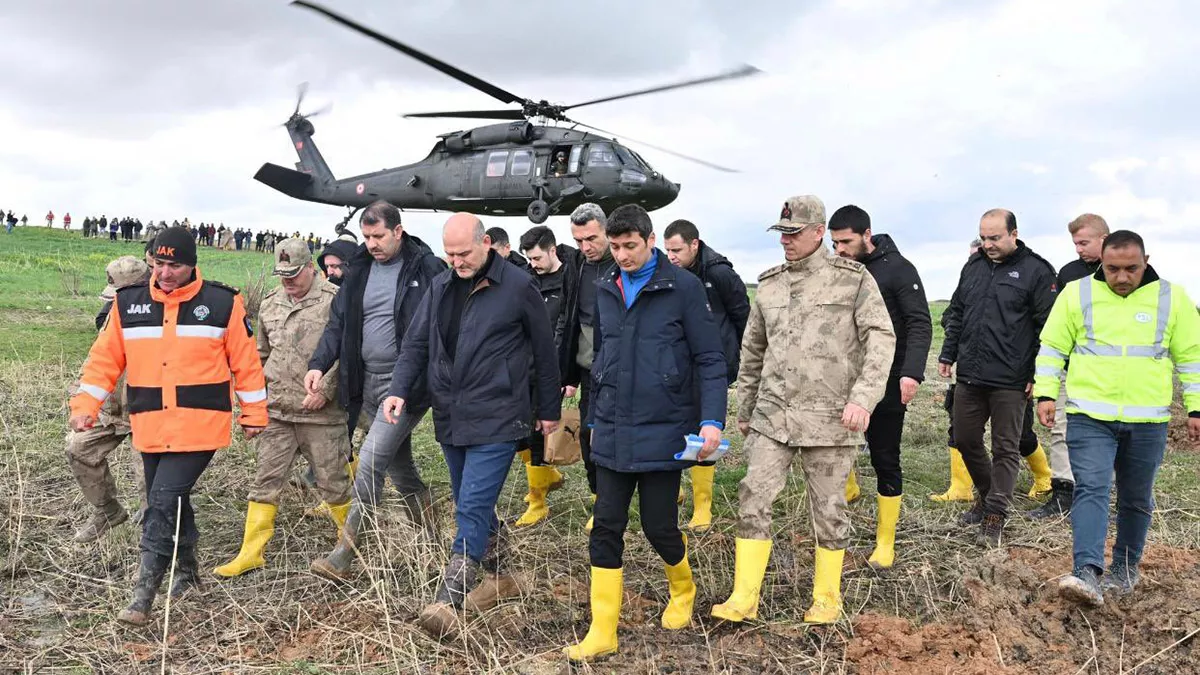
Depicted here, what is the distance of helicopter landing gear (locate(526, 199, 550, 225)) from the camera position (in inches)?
664

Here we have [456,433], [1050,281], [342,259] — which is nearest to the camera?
[456,433]

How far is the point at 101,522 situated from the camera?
219 inches

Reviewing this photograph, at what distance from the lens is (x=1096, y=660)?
379cm

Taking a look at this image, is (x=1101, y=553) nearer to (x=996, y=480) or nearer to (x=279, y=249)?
(x=996, y=480)

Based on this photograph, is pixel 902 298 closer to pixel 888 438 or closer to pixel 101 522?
pixel 888 438

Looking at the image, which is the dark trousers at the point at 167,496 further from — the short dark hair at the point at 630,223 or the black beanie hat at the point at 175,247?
the short dark hair at the point at 630,223

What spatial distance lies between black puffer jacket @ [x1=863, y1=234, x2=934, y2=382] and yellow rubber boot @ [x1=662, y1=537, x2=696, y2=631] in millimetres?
1875

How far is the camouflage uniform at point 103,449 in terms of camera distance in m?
5.32

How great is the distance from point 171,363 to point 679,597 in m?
2.79

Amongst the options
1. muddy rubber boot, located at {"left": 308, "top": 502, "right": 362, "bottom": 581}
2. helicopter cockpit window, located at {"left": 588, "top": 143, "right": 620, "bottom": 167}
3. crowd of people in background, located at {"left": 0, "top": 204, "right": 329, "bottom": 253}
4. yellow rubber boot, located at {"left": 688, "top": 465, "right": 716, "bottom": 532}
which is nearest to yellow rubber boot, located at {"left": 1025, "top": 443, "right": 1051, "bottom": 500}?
yellow rubber boot, located at {"left": 688, "top": 465, "right": 716, "bottom": 532}

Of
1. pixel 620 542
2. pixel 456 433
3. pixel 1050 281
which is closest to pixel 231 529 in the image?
pixel 456 433

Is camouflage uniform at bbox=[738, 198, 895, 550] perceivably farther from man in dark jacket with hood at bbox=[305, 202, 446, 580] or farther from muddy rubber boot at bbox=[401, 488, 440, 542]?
muddy rubber boot at bbox=[401, 488, 440, 542]

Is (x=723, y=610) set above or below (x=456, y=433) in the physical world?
below

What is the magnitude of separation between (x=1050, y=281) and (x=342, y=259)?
487cm
